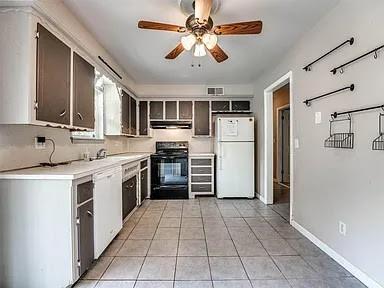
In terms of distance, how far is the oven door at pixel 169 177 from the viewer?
591 cm

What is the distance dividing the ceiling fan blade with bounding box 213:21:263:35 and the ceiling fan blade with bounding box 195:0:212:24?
0.65 feet

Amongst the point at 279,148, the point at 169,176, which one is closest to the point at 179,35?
the point at 169,176

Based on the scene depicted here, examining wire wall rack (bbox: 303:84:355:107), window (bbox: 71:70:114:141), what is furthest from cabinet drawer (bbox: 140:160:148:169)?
wire wall rack (bbox: 303:84:355:107)

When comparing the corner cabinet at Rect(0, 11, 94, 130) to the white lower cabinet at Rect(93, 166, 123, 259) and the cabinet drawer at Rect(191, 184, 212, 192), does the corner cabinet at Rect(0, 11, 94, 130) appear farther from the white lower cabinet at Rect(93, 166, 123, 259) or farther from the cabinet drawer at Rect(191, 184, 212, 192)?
the cabinet drawer at Rect(191, 184, 212, 192)

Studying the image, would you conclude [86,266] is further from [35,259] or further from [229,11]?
[229,11]

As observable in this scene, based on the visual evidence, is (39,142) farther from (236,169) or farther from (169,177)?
(236,169)

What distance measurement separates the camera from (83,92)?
3.14 metres

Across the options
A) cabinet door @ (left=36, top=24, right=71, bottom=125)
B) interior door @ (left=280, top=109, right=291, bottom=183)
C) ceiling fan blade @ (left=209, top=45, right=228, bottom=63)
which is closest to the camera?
cabinet door @ (left=36, top=24, right=71, bottom=125)

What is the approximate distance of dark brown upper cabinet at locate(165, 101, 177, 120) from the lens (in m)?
6.45

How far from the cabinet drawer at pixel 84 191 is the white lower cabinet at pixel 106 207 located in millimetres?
121

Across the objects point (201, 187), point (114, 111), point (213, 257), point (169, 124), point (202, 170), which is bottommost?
point (213, 257)

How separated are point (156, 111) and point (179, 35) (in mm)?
2993

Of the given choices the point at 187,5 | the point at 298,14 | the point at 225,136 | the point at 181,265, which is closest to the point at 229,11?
the point at 187,5

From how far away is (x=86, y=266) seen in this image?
8.02 feet
